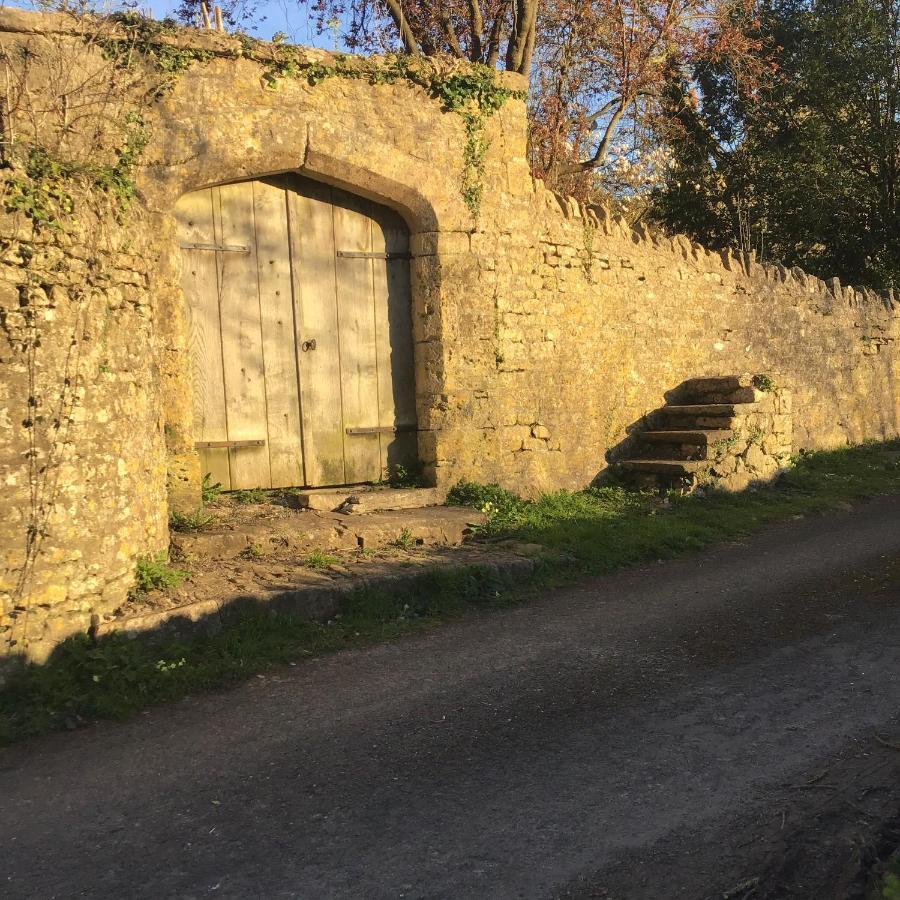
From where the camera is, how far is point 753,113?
14.7m

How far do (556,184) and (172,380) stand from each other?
8391 millimetres

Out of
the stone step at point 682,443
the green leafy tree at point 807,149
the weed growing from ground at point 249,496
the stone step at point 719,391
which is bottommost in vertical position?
the weed growing from ground at point 249,496

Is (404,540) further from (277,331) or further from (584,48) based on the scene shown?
(584,48)

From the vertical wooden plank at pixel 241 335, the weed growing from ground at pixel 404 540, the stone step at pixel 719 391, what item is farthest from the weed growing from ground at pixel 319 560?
the stone step at pixel 719 391

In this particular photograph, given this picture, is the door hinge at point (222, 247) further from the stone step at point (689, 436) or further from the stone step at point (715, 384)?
the stone step at point (715, 384)

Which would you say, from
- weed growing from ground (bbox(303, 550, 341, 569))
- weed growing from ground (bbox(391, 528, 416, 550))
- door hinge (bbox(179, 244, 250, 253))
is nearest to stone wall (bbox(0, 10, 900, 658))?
door hinge (bbox(179, 244, 250, 253))

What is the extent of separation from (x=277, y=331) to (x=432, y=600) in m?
2.73

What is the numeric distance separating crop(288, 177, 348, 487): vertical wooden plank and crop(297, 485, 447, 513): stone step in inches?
13.0

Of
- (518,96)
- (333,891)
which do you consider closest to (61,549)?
(333,891)

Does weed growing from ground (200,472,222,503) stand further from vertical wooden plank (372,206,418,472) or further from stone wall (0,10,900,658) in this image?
vertical wooden plank (372,206,418,472)

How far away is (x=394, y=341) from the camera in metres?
7.28

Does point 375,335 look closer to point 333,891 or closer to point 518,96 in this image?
point 518,96

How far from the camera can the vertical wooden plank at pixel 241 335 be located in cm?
651

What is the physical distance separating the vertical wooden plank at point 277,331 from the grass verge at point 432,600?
4.86ft
